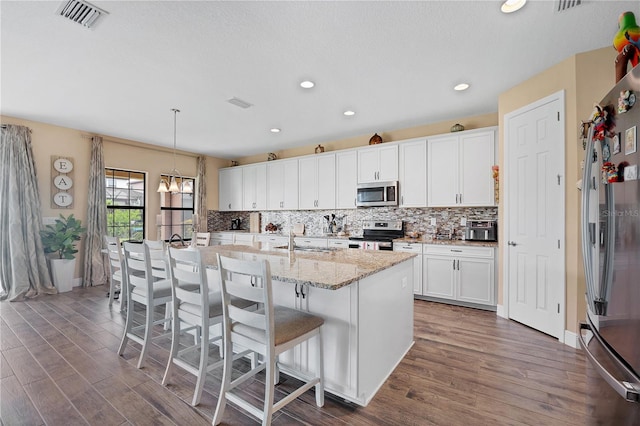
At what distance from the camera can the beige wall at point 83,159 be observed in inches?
180

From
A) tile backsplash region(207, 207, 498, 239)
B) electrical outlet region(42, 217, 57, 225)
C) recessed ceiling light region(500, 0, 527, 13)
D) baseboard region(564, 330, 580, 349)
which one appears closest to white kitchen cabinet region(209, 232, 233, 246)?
tile backsplash region(207, 207, 498, 239)

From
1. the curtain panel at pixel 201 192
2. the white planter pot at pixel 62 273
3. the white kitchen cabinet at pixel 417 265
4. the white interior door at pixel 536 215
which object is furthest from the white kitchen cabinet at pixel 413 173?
the white planter pot at pixel 62 273

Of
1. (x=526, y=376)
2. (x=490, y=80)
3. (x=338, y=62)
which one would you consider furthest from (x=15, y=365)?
(x=490, y=80)

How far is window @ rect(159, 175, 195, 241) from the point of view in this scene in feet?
20.2

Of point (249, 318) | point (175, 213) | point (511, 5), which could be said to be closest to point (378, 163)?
point (511, 5)

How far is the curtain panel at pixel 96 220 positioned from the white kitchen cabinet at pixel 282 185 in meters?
2.96

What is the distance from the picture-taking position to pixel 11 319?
338cm

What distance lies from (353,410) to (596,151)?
73.6 inches

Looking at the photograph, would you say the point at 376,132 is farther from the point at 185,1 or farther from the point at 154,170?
the point at 154,170

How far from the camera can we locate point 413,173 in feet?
15.0

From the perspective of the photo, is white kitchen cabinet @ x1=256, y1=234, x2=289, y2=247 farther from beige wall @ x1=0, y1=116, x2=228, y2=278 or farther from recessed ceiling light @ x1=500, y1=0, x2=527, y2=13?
recessed ceiling light @ x1=500, y1=0, x2=527, y2=13

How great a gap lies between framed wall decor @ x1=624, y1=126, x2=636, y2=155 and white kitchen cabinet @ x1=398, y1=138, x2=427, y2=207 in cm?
353

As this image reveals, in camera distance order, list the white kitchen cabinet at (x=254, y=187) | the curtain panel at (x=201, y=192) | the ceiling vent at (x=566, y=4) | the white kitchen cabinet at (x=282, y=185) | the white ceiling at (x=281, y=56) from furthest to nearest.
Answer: the curtain panel at (x=201, y=192)
the white kitchen cabinet at (x=254, y=187)
the white kitchen cabinet at (x=282, y=185)
the white ceiling at (x=281, y=56)
the ceiling vent at (x=566, y=4)

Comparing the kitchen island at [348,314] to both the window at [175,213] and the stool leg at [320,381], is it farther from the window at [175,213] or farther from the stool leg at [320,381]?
the window at [175,213]
